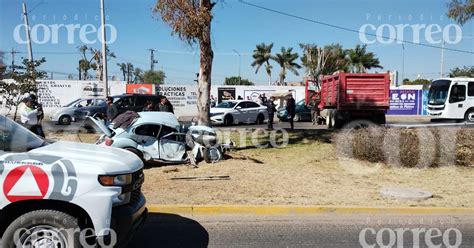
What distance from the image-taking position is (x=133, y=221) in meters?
4.60

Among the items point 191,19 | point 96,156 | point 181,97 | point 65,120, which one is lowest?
point 65,120

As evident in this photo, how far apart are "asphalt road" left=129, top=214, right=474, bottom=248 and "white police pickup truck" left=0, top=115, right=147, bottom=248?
1.37 meters

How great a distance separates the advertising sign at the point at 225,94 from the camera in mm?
38156

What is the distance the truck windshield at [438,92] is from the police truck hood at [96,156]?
73.6 ft

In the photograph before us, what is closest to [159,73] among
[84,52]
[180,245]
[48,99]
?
[84,52]

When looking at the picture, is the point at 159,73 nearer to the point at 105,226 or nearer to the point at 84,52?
the point at 84,52

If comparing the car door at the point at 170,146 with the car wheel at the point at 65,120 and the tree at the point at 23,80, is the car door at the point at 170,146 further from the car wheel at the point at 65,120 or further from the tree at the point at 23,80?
the car wheel at the point at 65,120

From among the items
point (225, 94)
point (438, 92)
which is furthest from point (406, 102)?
point (225, 94)

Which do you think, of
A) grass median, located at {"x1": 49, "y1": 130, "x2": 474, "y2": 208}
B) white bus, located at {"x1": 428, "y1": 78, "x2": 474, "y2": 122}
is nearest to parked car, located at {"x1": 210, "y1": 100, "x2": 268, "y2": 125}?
white bus, located at {"x1": 428, "y1": 78, "x2": 474, "y2": 122}

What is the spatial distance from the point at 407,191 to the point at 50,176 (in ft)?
21.3

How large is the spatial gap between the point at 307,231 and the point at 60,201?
3500 millimetres

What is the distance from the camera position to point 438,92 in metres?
24.4

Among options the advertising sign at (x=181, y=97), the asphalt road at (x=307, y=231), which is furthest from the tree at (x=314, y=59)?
the asphalt road at (x=307, y=231)

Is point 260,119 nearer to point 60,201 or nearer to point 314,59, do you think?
point 60,201
